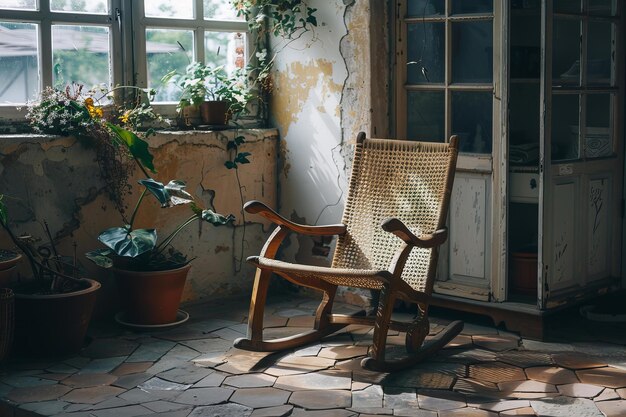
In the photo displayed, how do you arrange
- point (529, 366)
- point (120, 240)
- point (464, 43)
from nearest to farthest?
point (529, 366) → point (120, 240) → point (464, 43)

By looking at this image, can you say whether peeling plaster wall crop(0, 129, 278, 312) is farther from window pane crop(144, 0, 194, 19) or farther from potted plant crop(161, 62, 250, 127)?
window pane crop(144, 0, 194, 19)

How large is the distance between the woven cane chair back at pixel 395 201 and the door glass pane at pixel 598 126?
3.45 ft

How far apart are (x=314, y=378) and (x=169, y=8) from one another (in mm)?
2575

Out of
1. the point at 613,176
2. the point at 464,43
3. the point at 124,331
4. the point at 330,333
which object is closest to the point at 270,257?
the point at 330,333

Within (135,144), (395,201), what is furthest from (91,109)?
(395,201)

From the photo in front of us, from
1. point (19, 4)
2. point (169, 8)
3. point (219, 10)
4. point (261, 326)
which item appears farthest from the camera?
point (219, 10)

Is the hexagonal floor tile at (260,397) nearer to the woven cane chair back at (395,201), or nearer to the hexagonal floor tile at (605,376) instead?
the woven cane chair back at (395,201)

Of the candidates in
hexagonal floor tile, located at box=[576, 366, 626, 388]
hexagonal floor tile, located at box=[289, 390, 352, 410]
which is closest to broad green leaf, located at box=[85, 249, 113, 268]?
hexagonal floor tile, located at box=[289, 390, 352, 410]

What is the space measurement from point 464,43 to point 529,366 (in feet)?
6.13

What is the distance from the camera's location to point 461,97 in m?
5.09

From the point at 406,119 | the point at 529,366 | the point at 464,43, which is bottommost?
the point at 529,366

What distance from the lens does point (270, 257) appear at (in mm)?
4520

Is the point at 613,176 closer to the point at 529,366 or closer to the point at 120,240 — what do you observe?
the point at 529,366

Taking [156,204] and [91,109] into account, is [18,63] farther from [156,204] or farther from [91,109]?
[156,204]
